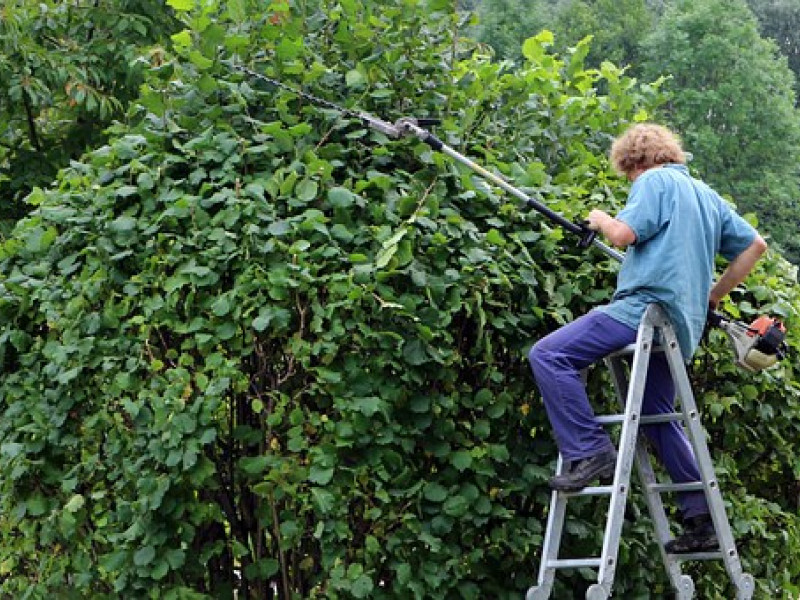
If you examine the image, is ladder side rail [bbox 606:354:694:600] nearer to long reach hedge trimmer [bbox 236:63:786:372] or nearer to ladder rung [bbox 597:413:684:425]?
ladder rung [bbox 597:413:684:425]

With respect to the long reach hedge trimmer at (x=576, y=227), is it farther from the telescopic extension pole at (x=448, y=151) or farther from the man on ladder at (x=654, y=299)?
the man on ladder at (x=654, y=299)

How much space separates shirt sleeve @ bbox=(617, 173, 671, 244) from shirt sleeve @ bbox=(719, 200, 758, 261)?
0.48 m

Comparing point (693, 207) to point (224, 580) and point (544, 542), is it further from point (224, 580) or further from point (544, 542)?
point (224, 580)

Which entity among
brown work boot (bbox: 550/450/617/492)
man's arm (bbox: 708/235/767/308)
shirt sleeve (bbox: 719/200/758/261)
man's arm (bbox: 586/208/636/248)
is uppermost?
man's arm (bbox: 586/208/636/248)

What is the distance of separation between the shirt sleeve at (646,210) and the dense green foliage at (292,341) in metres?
0.33

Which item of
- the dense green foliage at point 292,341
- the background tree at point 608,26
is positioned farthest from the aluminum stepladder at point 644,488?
the background tree at point 608,26

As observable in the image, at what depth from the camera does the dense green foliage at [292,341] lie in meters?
5.30

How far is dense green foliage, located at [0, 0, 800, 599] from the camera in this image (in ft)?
17.4

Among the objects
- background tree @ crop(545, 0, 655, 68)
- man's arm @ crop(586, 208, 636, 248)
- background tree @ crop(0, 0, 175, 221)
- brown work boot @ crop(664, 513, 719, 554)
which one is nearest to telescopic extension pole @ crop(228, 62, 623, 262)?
man's arm @ crop(586, 208, 636, 248)

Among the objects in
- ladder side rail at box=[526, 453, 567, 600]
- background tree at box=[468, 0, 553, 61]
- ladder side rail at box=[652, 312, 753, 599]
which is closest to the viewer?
ladder side rail at box=[526, 453, 567, 600]

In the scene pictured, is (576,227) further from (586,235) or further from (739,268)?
(739,268)

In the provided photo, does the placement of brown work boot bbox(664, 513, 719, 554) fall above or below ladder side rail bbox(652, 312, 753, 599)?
below

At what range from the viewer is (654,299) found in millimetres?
5590

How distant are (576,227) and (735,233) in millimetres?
772
